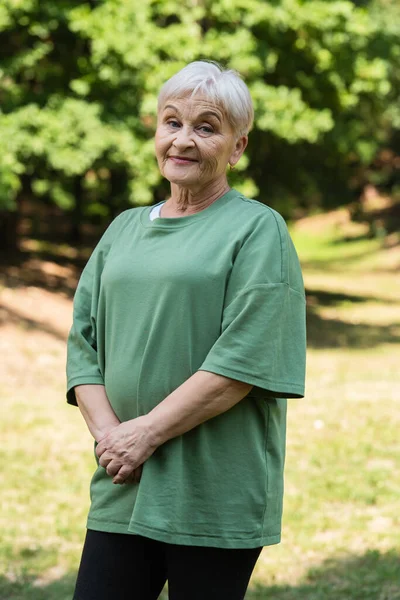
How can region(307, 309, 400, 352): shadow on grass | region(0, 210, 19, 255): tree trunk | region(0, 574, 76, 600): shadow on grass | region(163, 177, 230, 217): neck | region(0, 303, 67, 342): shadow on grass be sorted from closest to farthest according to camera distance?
region(163, 177, 230, 217): neck → region(0, 574, 76, 600): shadow on grass → region(0, 303, 67, 342): shadow on grass → region(307, 309, 400, 352): shadow on grass → region(0, 210, 19, 255): tree trunk

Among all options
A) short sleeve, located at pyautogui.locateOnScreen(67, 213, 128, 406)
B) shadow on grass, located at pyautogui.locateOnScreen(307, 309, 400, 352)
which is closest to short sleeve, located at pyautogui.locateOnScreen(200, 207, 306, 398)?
short sleeve, located at pyautogui.locateOnScreen(67, 213, 128, 406)

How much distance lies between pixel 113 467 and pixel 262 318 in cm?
55

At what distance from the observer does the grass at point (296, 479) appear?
488 centimetres

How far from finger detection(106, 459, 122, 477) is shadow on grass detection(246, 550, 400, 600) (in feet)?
8.19

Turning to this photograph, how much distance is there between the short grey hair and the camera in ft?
8.02

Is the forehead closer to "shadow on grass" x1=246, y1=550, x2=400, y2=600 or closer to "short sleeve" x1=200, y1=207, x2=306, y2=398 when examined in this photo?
"short sleeve" x1=200, y1=207, x2=306, y2=398

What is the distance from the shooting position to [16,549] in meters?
5.23

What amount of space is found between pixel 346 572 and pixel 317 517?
0.77 metres

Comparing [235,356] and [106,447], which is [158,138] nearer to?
[235,356]

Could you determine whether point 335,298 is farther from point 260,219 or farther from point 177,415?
point 177,415

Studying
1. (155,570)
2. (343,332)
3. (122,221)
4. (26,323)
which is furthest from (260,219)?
(343,332)

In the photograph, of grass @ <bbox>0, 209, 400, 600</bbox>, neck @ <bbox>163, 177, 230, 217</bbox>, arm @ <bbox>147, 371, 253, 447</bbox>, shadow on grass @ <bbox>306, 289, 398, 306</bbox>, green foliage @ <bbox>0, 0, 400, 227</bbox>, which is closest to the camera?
arm @ <bbox>147, 371, 253, 447</bbox>

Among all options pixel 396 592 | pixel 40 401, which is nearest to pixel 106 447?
pixel 396 592

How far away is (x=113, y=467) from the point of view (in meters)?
2.41
